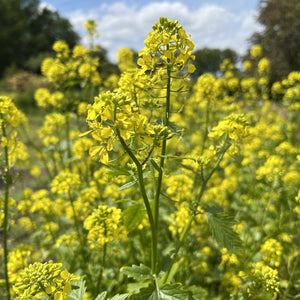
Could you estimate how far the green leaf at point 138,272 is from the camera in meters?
1.68

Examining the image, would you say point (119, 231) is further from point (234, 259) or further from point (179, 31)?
point (179, 31)

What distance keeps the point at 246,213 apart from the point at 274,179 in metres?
1.31

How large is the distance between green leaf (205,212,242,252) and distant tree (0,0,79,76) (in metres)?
37.2

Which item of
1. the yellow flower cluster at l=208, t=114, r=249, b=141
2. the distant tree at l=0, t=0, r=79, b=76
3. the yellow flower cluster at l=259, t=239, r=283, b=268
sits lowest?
the yellow flower cluster at l=259, t=239, r=283, b=268

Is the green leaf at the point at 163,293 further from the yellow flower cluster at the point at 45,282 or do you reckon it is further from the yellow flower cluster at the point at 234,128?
the yellow flower cluster at the point at 234,128

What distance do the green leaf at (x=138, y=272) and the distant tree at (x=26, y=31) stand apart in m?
37.1

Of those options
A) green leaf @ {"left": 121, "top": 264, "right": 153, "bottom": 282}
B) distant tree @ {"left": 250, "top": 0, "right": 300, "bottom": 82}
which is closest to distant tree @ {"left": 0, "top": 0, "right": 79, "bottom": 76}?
distant tree @ {"left": 250, "top": 0, "right": 300, "bottom": 82}

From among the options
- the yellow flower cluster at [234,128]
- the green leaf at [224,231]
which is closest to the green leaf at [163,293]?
the green leaf at [224,231]

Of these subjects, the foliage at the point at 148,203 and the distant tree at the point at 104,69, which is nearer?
the foliage at the point at 148,203

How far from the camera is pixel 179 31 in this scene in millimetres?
1498

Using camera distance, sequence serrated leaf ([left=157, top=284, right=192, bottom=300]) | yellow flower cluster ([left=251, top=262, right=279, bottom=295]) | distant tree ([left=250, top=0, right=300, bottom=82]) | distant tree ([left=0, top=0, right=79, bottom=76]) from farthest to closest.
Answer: distant tree ([left=0, top=0, right=79, bottom=76])
distant tree ([left=250, top=0, right=300, bottom=82])
yellow flower cluster ([left=251, top=262, right=279, bottom=295])
serrated leaf ([left=157, top=284, right=192, bottom=300])

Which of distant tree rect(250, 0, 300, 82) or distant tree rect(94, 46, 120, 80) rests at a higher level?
distant tree rect(250, 0, 300, 82)

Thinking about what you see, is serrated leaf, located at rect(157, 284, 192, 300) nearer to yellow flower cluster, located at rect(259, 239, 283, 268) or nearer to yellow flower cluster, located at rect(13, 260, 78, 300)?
yellow flower cluster, located at rect(13, 260, 78, 300)

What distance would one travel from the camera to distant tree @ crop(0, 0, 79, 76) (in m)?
34.0
